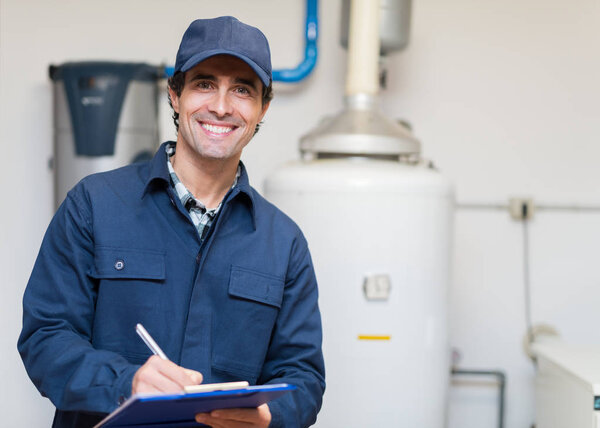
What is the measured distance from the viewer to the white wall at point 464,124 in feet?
8.59

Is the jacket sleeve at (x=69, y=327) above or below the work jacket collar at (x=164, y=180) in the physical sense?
below

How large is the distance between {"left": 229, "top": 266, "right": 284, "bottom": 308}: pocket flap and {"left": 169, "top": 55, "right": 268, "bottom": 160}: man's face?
18cm

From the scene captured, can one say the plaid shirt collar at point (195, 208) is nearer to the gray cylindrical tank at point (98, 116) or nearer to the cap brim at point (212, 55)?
the cap brim at point (212, 55)

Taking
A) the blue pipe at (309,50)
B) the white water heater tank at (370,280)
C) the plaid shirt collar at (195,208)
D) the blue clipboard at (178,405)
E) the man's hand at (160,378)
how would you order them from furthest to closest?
the blue pipe at (309,50) < the white water heater tank at (370,280) < the plaid shirt collar at (195,208) < the man's hand at (160,378) < the blue clipboard at (178,405)

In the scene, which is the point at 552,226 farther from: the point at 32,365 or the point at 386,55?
the point at 32,365

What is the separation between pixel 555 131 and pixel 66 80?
1690 millimetres

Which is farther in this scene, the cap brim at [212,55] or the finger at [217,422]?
the cap brim at [212,55]

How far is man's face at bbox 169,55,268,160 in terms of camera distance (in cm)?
116

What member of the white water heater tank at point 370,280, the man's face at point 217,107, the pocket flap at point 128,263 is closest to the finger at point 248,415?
the pocket flap at point 128,263

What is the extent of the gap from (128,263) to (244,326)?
0.20 metres

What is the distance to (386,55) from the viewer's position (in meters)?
2.50

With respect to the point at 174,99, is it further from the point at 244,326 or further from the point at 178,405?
the point at 178,405

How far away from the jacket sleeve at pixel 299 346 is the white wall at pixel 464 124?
1.44m

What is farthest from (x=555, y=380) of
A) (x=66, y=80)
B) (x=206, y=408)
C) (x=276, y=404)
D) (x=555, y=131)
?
(x=66, y=80)
